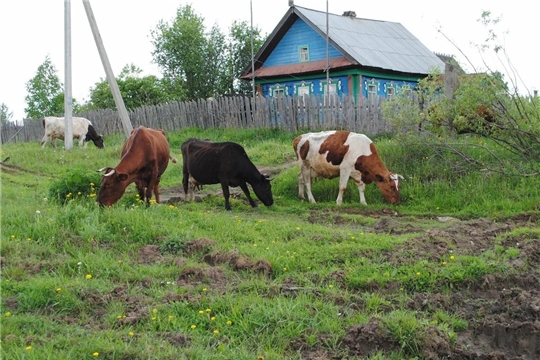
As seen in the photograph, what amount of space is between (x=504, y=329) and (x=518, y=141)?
7.38 meters

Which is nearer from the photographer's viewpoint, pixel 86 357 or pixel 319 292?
pixel 86 357

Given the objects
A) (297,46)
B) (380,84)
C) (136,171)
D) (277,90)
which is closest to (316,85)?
(297,46)

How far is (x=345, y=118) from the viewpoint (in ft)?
60.7

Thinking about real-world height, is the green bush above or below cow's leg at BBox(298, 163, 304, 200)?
above

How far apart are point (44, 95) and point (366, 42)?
27.0 metres

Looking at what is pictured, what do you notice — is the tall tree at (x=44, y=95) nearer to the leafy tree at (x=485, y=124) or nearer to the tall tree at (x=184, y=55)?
the tall tree at (x=184, y=55)

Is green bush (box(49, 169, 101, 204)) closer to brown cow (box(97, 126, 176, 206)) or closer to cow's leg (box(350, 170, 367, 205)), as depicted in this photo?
brown cow (box(97, 126, 176, 206))

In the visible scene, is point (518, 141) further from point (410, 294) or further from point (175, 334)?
point (175, 334)

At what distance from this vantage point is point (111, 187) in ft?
30.1

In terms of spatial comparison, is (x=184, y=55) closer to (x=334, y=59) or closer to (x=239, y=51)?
(x=239, y=51)

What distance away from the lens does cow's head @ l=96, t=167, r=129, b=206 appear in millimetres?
9047

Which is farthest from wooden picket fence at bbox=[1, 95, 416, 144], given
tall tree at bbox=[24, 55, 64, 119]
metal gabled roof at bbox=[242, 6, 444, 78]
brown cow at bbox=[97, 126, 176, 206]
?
tall tree at bbox=[24, 55, 64, 119]

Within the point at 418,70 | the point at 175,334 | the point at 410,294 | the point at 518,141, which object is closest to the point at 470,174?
the point at 518,141

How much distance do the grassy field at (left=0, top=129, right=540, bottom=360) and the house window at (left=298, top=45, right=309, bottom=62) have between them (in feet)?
62.2
